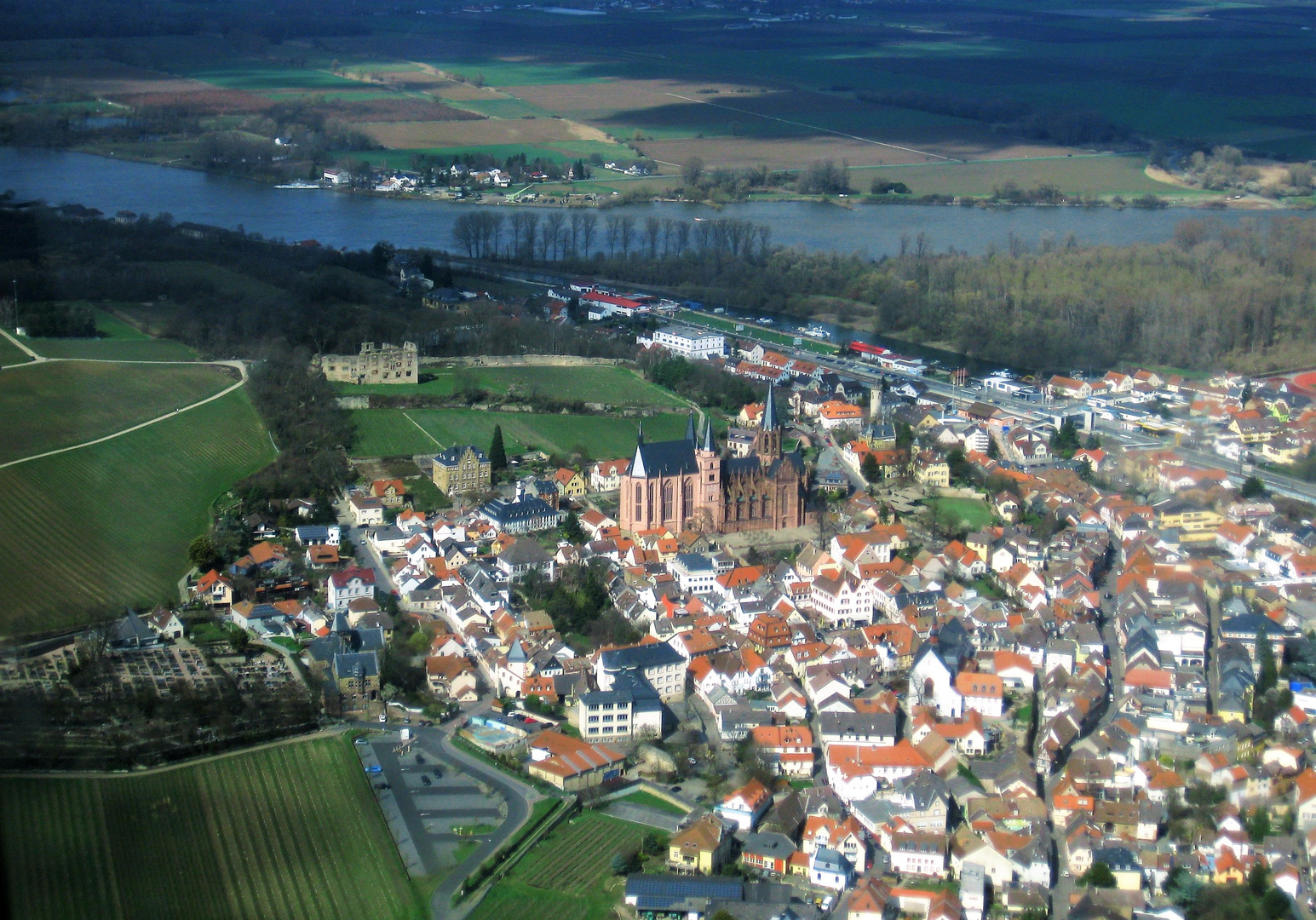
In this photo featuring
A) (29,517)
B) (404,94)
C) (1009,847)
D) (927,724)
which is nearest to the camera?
(1009,847)

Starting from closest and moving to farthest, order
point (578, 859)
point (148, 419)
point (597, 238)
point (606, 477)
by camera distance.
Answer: point (578, 859)
point (148, 419)
point (606, 477)
point (597, 238)

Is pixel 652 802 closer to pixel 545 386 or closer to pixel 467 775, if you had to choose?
Answer: pixel 467 775

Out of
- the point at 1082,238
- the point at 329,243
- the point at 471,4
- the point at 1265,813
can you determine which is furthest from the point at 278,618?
the point at 471,4

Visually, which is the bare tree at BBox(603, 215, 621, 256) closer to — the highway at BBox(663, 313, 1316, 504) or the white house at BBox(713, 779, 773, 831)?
the highway at BBox(663, 313, 1316, 504)

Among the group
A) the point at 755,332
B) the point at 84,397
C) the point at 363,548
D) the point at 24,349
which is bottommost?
the point at 755,332

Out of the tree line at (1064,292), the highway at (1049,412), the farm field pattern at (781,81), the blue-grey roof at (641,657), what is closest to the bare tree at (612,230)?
the tree line at (1064,292)

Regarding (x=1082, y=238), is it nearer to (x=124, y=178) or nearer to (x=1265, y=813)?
(x=124, y=178)

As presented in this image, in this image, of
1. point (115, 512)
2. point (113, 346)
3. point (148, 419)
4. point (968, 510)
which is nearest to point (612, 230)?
point (113, 346)
